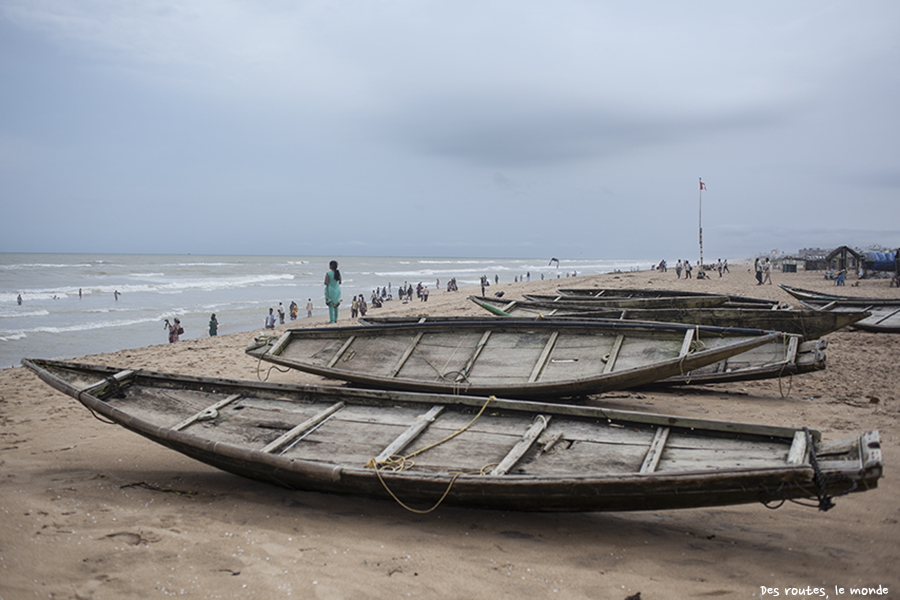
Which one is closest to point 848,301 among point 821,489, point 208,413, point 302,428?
point 821,489

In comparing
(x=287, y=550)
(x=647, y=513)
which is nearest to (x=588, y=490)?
(x=647, y=513)

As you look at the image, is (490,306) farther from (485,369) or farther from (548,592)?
(548,592)

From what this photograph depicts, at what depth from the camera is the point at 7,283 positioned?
140ft

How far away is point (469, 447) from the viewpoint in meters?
4.35

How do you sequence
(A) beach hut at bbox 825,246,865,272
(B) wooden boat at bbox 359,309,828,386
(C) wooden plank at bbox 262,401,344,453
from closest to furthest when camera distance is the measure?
(C) wooden plank at bbox 262,401,344,453 < (B) wooden boat at bbox 359,309,828,386 < (A) beach hut at bbox 825,246,865,272

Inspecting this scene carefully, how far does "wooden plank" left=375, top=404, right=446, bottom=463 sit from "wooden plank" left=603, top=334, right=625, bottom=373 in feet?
7.32

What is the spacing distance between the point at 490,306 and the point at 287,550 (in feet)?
27.5

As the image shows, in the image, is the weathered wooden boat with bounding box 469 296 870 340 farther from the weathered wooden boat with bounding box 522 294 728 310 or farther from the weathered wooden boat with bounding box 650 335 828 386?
the weathered wooden boat with bounding box 522 294 728 310

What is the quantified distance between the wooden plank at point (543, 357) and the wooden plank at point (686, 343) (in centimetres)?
156

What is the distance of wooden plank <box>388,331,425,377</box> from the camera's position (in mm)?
7160

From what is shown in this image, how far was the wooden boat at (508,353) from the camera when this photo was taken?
586 centimetres

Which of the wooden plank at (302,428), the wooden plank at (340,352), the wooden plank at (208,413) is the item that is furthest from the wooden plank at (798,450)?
the wooden plank at (340,352)

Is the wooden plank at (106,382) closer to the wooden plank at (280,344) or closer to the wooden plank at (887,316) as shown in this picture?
the wooden plank at (280,344)

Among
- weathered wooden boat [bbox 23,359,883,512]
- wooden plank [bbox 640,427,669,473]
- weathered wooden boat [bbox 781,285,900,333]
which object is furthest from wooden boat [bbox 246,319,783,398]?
weathered wooden boat [bbox 781,285,900,333]
